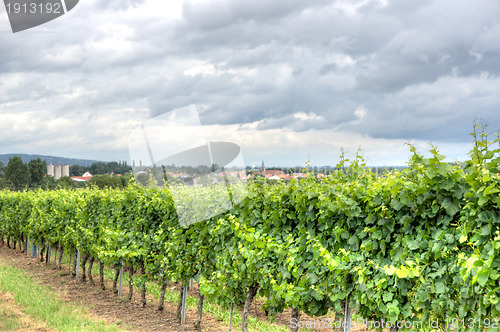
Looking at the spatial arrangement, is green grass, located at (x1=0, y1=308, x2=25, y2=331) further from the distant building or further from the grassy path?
the distant building

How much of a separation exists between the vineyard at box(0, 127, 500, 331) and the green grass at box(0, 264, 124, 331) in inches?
64.5

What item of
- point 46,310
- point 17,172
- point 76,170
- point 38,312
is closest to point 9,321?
point 38,312

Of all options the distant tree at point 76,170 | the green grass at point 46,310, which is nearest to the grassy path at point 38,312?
the green grass at point 46,310

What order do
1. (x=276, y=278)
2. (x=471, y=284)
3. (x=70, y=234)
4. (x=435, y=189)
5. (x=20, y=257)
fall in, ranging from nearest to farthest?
1. (x=471, y=284)
2. (x=435, y=189)
3. (x=276, y=278)
4. (x=70, y=234)
5. (x=20, y=257)

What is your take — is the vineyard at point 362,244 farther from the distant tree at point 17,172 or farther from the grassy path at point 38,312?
the distant tree at point 17,172

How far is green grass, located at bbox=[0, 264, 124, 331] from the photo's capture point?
750 cm

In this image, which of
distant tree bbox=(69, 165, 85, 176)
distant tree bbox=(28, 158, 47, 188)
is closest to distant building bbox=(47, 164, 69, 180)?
distant tree bbox=(69, 165, 85, 176)

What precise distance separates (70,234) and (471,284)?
1107 cm

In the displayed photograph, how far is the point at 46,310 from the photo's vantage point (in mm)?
8469

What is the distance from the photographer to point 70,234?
39.5 ft

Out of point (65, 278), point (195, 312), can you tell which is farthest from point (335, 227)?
point (65, 278)

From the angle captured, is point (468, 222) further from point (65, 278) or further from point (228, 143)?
point (65, 278)

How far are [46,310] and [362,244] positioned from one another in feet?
22.8

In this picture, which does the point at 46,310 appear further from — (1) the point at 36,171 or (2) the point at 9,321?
(1) the point at 36,171
